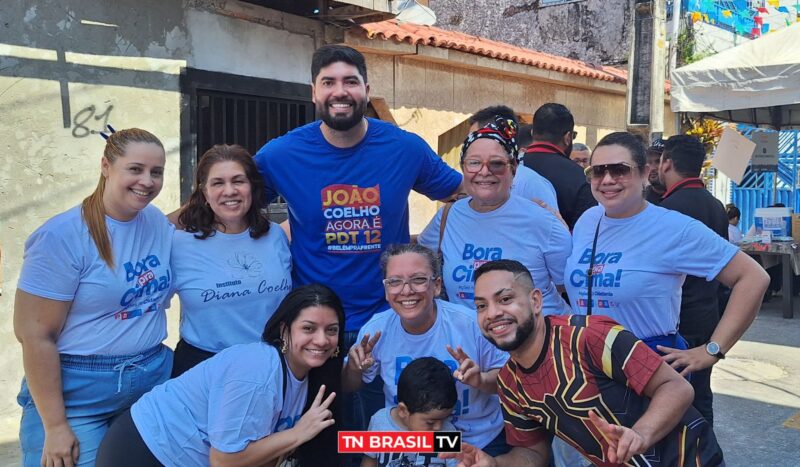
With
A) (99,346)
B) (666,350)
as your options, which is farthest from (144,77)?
(666,350)

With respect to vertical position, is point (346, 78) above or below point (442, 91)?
below

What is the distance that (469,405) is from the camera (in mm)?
3039

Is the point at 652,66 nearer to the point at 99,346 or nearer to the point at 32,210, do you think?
the point at 32,210

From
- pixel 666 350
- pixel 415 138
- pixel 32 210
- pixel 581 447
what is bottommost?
pixel 581 447

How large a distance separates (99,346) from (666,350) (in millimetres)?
2236

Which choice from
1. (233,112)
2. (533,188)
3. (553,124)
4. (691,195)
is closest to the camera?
(533,188)

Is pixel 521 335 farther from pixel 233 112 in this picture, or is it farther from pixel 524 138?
pixel 233 112

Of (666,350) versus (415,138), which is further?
(415,138)

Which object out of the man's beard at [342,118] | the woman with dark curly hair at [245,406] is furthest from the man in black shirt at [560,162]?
the woman with dark curly hair at [245,406]

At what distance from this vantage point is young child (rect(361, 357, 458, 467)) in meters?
2.85

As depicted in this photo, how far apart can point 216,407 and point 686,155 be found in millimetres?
3217

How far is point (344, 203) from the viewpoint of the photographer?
10.5 ft

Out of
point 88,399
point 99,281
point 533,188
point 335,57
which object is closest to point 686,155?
point 533,188

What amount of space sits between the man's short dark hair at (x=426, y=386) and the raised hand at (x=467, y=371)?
7cm
